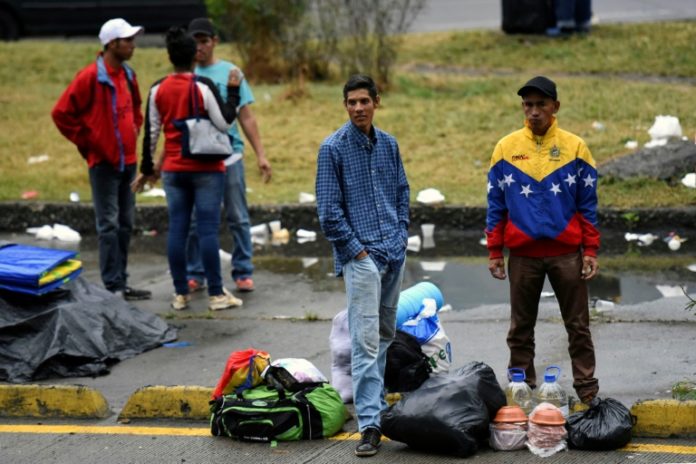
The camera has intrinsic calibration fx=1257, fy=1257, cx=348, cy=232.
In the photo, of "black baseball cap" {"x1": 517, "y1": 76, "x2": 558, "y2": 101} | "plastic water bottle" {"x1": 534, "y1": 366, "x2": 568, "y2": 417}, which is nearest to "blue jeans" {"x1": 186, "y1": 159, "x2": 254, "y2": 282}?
"black baseball cap" {"x1": 517, "y1": 76, "x2": 558, "y2": 101}

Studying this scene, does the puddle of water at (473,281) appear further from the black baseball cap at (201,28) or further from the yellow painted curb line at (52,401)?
the yellow painted curb line at (52,401)

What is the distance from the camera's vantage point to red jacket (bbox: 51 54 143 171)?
29.8ft

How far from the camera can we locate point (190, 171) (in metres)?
8.83

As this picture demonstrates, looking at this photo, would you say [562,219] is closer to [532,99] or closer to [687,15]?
[532,99]

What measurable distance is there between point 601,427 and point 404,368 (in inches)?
48.9

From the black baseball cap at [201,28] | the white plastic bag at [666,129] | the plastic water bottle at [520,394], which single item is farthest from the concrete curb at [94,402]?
the white plastic bag at [666,129]

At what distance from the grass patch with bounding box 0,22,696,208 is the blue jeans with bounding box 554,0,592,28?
0.26 m

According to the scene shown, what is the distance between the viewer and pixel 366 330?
242 inches

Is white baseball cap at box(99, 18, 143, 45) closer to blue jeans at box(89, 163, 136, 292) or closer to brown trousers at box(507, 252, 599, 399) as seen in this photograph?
blue jeans at box(89, 163, 136, 292)

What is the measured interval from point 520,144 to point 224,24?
9974 millimetres

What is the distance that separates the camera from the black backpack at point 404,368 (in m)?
6.80

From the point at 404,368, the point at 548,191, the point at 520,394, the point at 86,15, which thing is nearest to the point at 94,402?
the point at 404,368

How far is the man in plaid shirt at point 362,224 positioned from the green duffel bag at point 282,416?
10.8 inches

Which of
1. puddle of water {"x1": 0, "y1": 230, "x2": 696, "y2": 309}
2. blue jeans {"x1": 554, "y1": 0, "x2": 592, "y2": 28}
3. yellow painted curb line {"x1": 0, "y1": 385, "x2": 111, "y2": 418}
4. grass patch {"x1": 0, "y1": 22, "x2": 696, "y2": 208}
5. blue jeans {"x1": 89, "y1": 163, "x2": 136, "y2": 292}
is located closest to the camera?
yellow painted curb line {"x1": 0, "y1": 385, "x2": 111, "y2": 418}
